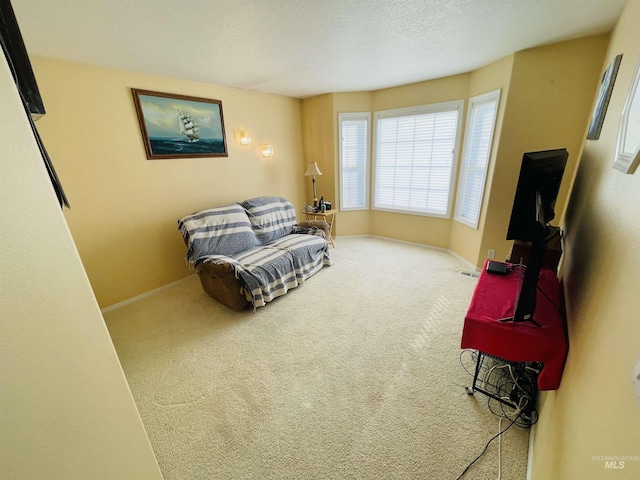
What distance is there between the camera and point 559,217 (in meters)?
2.60

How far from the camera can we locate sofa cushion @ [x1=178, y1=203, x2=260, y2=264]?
8.95 feet

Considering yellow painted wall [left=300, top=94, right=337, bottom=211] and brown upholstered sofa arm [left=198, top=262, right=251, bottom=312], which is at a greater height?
yellow painted wall [left=300, top=94, right=337, bottom=211]

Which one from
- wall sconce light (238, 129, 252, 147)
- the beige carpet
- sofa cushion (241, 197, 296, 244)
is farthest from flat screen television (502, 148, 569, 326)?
wall sconce light (238, 129, 252, 147)

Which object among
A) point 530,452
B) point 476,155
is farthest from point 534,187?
point 476,155

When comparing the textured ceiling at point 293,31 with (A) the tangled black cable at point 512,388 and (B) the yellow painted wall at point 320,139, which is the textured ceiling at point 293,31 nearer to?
(B) the yellow painted wall at point 320,139

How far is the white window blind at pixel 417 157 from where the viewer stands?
3493mm

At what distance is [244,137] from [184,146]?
0.84m

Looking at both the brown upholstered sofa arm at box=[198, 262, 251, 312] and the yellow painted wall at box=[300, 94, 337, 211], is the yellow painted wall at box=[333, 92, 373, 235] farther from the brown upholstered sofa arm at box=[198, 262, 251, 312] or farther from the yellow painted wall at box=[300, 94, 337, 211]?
the brown upholstered sofa arm at box=[198, 262, 251, 312]

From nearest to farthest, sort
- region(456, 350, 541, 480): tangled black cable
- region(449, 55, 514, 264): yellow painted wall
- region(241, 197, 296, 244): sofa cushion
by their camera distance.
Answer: region(456, 350, 541, 480): tangled black cable → region(449, 55, 514, 264): yellow painted wall → region(241, 197, 296, 244): sofa cushion

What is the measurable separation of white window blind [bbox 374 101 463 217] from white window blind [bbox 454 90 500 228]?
18 centimetres

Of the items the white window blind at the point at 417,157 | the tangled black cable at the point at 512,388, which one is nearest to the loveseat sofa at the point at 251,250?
the white window blind at the point at 417,157

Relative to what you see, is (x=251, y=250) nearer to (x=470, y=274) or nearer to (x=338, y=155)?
(x=338, y=155)

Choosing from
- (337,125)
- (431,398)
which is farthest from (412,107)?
(431,398)

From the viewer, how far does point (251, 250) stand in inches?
121
